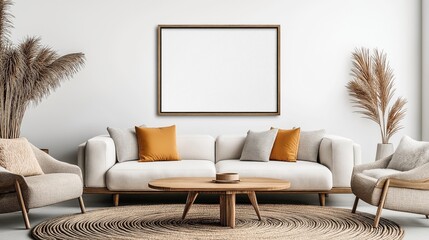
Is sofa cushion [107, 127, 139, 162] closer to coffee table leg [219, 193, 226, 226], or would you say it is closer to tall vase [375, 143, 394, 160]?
coffee table leg [219, 193, 226, 226]

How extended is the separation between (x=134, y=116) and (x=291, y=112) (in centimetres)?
185

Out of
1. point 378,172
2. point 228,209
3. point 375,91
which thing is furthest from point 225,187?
point 375,91

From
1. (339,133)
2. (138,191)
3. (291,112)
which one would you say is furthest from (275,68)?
(138,191)

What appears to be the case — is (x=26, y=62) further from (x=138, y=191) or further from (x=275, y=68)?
(x=275, y=68)

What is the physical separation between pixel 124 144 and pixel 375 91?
116 inches

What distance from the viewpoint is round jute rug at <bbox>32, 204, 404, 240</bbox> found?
4.49 m

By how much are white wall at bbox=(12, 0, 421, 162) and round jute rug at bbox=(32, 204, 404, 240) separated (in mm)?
1587

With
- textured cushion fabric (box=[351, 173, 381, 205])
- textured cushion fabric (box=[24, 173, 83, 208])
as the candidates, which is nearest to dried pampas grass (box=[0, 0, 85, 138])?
textured cushion fabric (box=[24, 173, 83, 208])

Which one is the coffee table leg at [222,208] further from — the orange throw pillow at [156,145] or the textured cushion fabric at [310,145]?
the textured cushion fabric at [310,145]

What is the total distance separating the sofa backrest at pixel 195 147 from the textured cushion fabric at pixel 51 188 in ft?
5.02

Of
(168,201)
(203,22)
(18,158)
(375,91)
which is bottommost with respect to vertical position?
(168,201)

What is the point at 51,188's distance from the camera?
4980 mm

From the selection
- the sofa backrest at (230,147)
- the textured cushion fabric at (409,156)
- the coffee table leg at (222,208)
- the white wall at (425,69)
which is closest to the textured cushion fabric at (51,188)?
the coffee table leg at (222,208)

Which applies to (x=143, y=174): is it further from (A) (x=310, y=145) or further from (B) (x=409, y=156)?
(B) (x=409, y=156)
